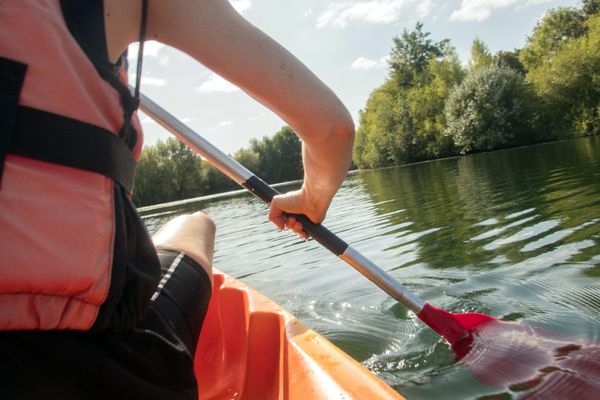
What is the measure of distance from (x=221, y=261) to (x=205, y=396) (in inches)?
184

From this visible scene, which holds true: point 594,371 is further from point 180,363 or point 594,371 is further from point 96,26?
point 96,26

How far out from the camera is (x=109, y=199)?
2.55 ft

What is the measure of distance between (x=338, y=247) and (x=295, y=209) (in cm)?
47

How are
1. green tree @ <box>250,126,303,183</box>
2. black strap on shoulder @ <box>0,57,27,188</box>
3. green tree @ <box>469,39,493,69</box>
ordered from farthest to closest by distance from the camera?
1. green tree @ <box>250,126,303,183</box>
2. green tree @ <box>469,39,493,69</box>
3. black strap on shoulder @ <box>0,57,27,188</box>

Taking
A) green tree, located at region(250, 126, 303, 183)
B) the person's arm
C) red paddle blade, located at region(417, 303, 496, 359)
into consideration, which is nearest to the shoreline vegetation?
green tree, located at region(250, 126, 303, 183)

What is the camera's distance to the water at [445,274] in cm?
236

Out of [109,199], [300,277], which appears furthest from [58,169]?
[300,277]

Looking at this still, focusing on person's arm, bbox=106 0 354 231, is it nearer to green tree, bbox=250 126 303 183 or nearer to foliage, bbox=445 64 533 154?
foliage, bbox=445 64 533 154

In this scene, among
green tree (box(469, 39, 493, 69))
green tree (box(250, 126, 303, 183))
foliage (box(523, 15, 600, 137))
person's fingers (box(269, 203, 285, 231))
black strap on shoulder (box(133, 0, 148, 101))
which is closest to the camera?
black strap on shoulder (box(133, 0, 148, 101))

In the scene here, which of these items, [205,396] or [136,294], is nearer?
[136,294]

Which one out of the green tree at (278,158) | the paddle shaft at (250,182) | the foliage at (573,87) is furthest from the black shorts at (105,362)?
the green tree at (278,158)

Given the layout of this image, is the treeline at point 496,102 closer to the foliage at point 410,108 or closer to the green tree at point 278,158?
the foliage at point 410,108

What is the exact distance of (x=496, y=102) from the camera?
2945 centimetres

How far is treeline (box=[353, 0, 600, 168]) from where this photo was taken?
28547mm
